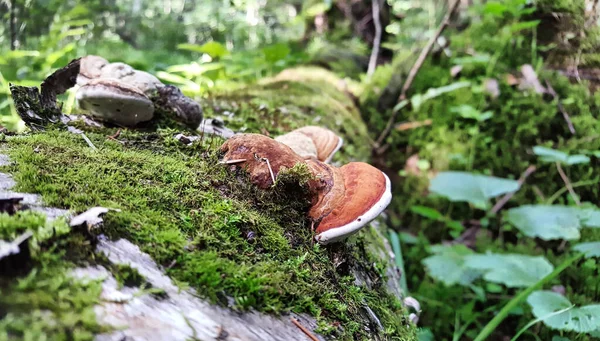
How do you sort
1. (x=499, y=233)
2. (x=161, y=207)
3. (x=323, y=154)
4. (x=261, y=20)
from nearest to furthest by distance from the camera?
(x=161, y=207) < (x=323, y=154) < (x=499, y=233) < (x=261, y=20)

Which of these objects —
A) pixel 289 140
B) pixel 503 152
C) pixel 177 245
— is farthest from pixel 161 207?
pixel 503 152

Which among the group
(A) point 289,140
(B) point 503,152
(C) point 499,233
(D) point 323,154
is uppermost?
(A) point 289,140

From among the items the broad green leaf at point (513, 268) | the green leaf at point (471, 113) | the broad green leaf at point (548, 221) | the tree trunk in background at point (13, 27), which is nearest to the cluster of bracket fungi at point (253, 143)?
the broad green leaf at point (513, 268)

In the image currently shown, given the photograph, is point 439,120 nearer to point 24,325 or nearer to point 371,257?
point 371,257

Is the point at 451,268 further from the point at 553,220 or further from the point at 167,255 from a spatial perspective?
the point at 167,255

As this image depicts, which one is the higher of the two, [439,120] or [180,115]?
[180,115]

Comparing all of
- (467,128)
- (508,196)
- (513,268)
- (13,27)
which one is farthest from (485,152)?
(13,27)
